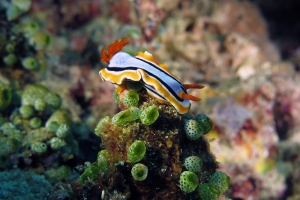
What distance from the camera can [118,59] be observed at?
126 inches

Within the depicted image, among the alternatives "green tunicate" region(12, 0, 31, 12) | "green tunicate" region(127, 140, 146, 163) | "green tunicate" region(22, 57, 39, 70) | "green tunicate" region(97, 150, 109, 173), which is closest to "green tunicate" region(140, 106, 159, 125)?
"green tunicate" region(127, 140, 146, 163)

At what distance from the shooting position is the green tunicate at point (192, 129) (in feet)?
9.32

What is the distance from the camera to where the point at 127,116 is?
8.44ft

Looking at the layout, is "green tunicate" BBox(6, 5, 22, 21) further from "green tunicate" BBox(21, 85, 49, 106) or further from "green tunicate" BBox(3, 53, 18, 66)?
"green tunicate" BBox(21, 85, 49, 106)

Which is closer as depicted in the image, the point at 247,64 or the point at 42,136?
the point at 42,136

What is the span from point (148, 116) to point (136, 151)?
1.06ft

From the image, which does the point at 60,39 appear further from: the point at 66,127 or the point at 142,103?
the point at 142,103

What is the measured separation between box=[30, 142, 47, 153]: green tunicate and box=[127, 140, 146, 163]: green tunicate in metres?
1.67

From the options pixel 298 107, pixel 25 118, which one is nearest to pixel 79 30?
pixel 25 118

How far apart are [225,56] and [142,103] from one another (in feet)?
18.8

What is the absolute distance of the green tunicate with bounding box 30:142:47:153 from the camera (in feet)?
11.9

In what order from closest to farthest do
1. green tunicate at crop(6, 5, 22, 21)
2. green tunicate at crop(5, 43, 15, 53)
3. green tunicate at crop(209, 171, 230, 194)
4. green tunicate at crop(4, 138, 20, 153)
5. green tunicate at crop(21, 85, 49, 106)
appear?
green tunicate at crop(209, 171, 230, 194) → green tunicate at crop(4, 138, 20, 153) → green tunicate at crop(21, 85, 49, 106) → green tunicate at crop(5, 43, 15, 53) → green tunicate at crop(6, 5, 22, 21)

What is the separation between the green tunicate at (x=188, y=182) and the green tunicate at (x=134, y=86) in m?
0.98

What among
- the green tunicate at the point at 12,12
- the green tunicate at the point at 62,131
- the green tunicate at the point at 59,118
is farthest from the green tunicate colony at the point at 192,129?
the green tunicate at the point at 12,12
